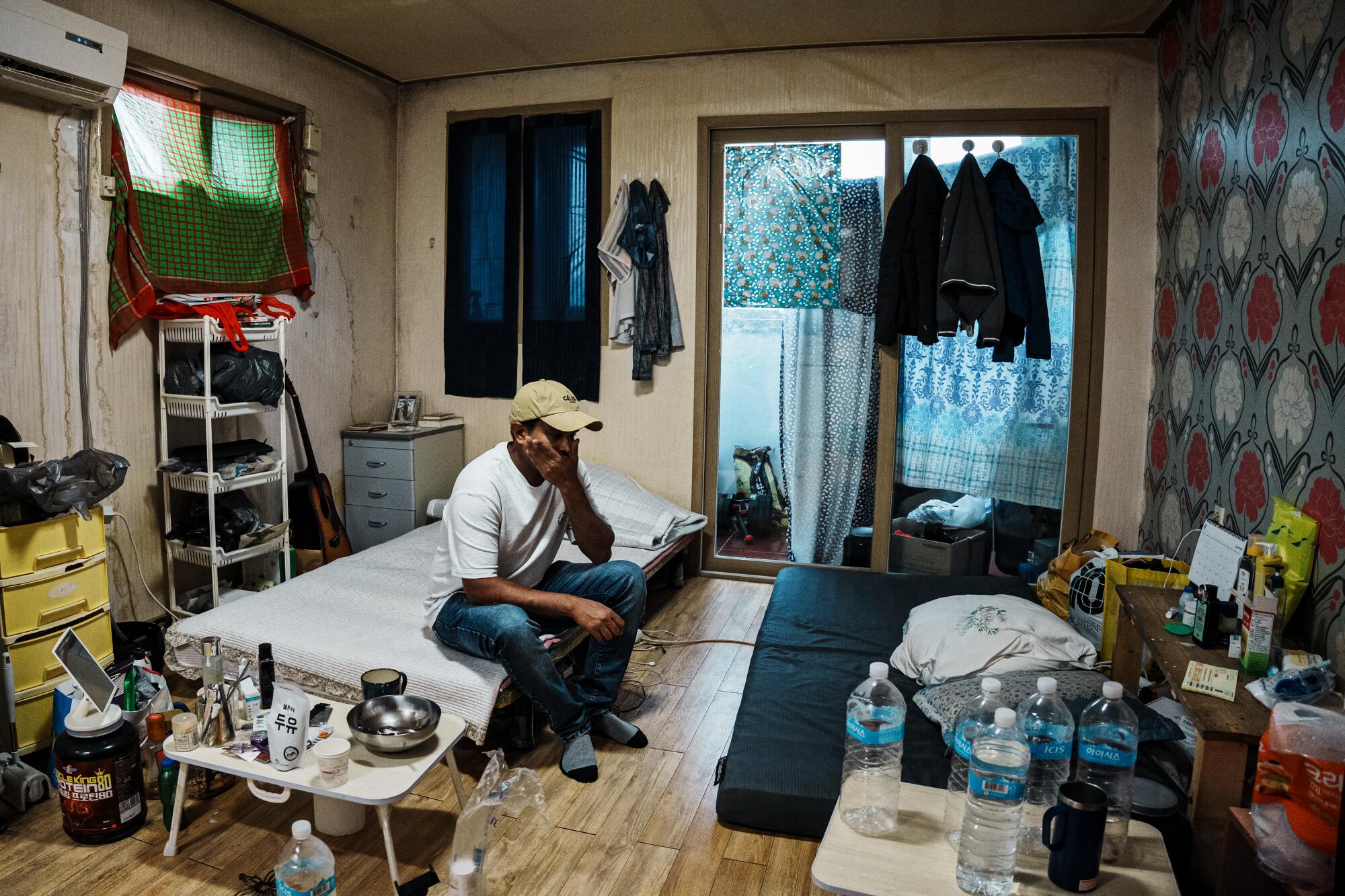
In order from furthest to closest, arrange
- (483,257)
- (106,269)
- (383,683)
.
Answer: (483,257), (106,269), (383,683)

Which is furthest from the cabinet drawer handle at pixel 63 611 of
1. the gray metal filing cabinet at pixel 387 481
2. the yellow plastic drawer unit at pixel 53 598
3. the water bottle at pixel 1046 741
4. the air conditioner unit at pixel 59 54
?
the water bottle at pixel 1046 741

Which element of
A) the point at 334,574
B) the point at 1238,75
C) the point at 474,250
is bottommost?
the point at 334,574

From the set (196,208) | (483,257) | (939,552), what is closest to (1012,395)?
(939,552)

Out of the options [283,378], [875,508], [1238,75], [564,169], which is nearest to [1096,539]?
[875,508]

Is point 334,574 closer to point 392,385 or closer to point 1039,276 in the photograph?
point 392,385

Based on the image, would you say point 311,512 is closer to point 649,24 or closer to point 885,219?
point 649,24

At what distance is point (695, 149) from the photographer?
4.39m

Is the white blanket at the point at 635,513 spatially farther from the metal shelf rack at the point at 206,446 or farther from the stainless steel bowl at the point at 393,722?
the stainless steel bowl at the point at 393,722

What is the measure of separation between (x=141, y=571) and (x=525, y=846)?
88.8 inches

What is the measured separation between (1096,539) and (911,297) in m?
1.36

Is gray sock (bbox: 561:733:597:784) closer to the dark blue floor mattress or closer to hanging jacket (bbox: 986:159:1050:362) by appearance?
the dark blue floor mattress

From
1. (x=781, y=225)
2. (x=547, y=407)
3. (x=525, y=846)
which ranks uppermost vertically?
(x=781, y=225)

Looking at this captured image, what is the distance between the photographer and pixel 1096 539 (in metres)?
3.88

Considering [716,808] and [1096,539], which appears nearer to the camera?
[716,808]
